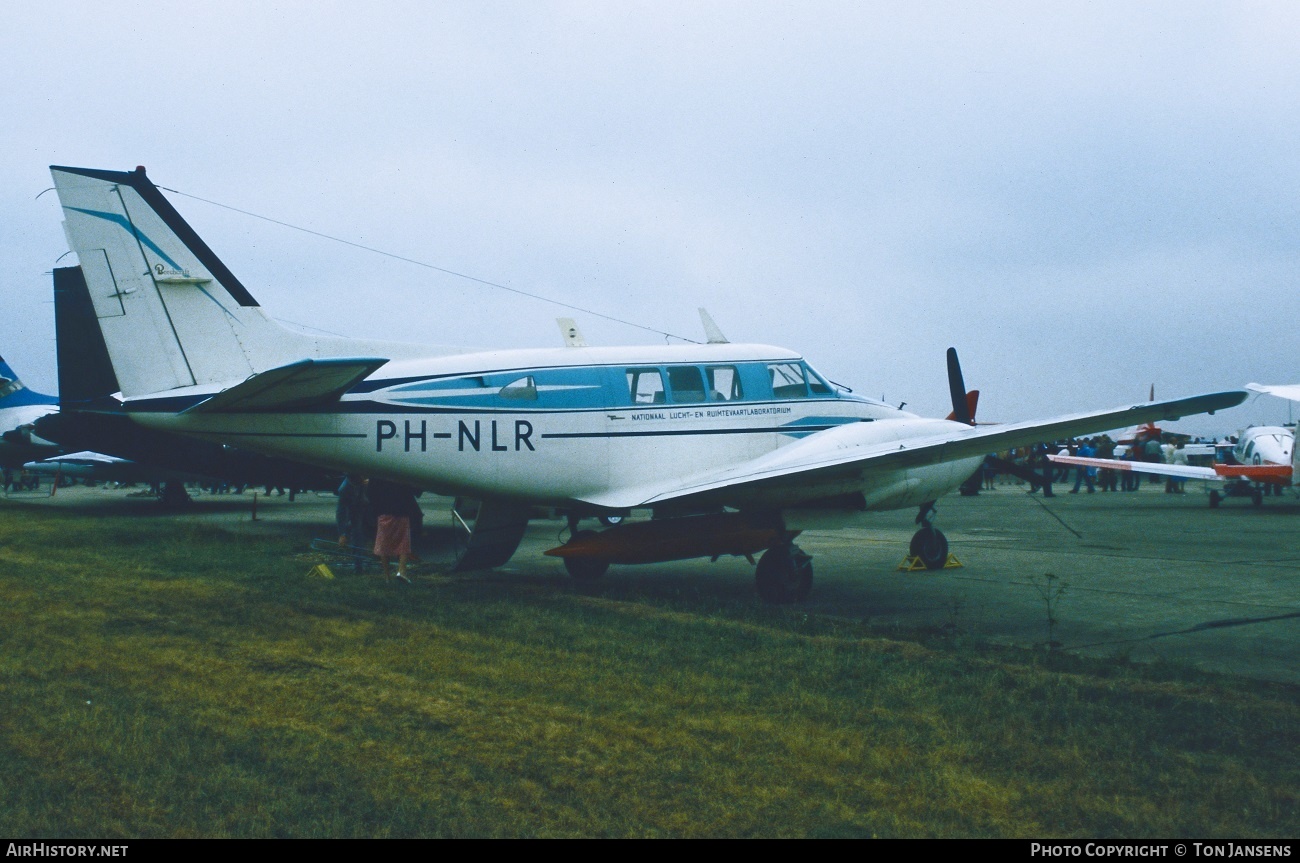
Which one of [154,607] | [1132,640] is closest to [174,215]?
[154,607]

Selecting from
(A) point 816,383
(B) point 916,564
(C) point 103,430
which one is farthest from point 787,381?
(C) point 103,430

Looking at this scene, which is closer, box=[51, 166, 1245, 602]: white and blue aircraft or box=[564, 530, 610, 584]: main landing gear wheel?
box=[51, 166, 1245, 602]: white and blue aircraft

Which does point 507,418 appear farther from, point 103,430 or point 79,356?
point 79,356

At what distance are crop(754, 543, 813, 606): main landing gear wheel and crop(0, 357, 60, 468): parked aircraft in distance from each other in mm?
28276

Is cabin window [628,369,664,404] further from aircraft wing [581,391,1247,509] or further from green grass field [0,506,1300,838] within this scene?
green grass field [0,506,1300,838]

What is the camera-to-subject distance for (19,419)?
3375 cm

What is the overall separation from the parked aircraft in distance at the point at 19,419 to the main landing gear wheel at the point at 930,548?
2864 cm

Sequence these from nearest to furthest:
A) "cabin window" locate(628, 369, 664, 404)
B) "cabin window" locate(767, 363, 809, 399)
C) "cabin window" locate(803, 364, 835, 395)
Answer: "cabin window" locate(628, 369, 664, 404), "cabin window" locate(767, 363, 809, 399), "cabin window" locate(803, 364, 835, 395)

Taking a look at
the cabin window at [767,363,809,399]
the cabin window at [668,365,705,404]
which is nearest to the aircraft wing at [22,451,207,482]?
the cabin window at [668,365,705,404]

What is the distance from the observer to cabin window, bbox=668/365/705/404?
12.6m

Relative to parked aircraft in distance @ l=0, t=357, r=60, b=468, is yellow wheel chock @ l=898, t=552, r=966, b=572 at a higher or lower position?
lower

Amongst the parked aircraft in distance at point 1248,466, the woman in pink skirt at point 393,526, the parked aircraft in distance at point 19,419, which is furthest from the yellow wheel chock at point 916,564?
the parked aircraft in distance at point 19,419

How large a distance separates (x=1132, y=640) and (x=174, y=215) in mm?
11884
